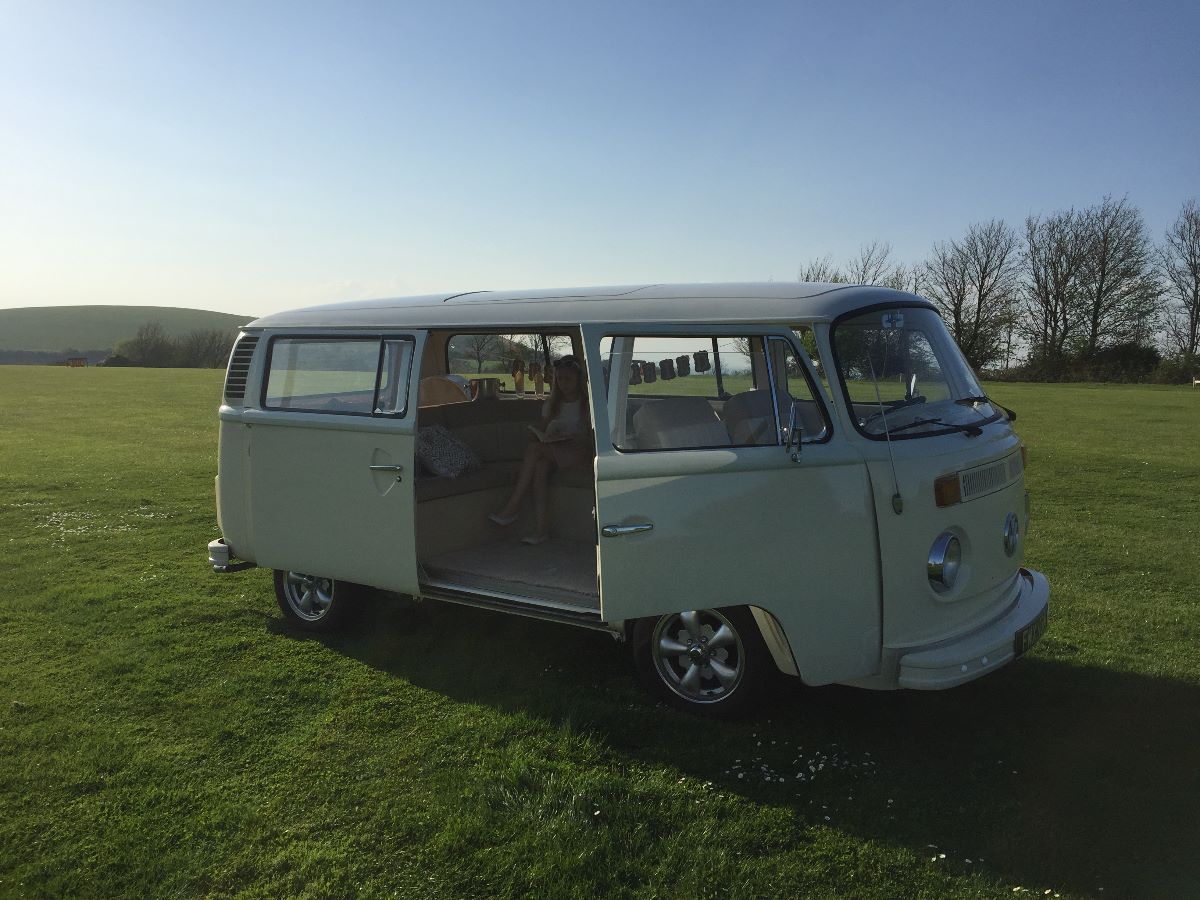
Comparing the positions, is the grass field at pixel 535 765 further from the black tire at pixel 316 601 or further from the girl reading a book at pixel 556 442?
the girl reading a book at pixel 556 442

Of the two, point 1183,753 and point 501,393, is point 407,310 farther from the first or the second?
point 1183,753

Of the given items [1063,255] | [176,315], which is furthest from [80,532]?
[176,315]

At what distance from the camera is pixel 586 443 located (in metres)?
7.25

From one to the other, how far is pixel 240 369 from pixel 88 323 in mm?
130630

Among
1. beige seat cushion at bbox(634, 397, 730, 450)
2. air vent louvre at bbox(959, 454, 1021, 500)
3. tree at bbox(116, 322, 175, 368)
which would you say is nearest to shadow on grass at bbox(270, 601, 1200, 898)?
air vent louvre at bbox(959, 454, 1021, 500)

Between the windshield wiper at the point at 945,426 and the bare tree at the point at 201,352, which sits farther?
the bare tree at the point at 201,352

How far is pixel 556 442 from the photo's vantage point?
7.30 metres

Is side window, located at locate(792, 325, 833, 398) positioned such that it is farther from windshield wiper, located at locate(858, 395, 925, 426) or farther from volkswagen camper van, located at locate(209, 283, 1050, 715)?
windshield wiper, located at locate(858, 395, 925, 426)

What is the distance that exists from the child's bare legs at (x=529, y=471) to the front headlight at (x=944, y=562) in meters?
3.27

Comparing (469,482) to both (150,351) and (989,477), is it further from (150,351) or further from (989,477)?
(150,351)

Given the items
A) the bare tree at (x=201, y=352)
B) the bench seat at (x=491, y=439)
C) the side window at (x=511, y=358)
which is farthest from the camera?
the bare tree at (x=201, y=352)

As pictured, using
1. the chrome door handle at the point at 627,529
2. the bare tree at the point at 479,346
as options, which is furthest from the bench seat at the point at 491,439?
the chrome door handle at the point at 627,529

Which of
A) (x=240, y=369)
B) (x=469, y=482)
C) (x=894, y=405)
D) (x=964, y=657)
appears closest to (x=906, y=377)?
(x=894, y=405)

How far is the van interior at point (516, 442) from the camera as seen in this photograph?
5008 millimetres
